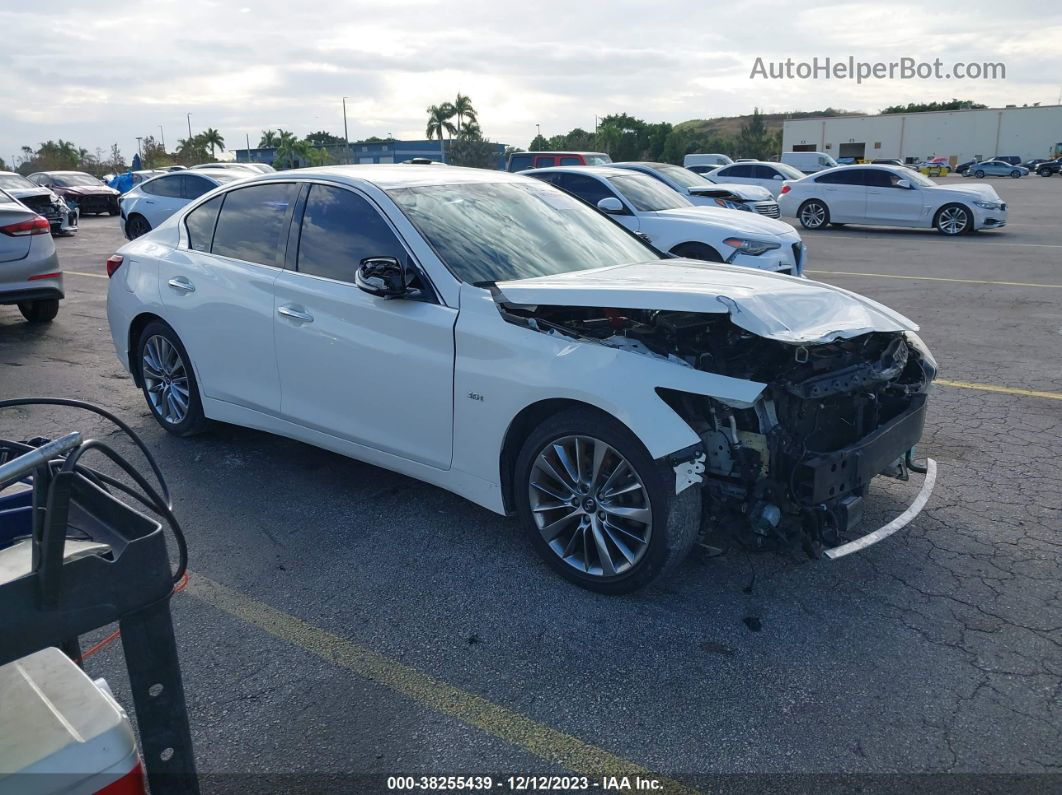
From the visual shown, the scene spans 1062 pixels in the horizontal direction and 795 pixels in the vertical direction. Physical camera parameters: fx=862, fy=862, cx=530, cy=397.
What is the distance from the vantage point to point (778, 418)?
362 centimetres

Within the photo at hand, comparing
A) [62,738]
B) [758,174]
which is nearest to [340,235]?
[62,738]

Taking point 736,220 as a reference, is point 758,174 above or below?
above

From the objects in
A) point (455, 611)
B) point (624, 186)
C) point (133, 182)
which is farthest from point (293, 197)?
point (133, 182)

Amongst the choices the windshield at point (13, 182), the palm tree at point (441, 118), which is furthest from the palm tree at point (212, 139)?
the windshield at point (13, 182)

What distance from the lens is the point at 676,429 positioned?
336 cm

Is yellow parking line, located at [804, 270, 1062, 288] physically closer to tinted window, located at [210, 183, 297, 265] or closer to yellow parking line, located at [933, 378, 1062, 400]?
yellow parking line, located at [933, 378, 1062, 400]

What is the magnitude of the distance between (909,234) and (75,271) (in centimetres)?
1729

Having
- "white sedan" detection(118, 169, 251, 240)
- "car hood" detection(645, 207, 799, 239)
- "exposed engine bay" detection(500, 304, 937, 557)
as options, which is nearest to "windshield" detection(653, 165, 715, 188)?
"car hood" detection(645, 207, 799, 239)

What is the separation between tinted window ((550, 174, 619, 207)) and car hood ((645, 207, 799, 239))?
970mm

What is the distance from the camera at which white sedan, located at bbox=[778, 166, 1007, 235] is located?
18.6 metres

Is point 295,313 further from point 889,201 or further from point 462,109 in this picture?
point 462,109

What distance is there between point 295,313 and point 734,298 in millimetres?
2373

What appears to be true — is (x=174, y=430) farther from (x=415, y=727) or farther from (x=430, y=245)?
(x=415, y=727)

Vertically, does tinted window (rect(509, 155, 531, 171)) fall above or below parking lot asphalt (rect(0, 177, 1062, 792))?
above
